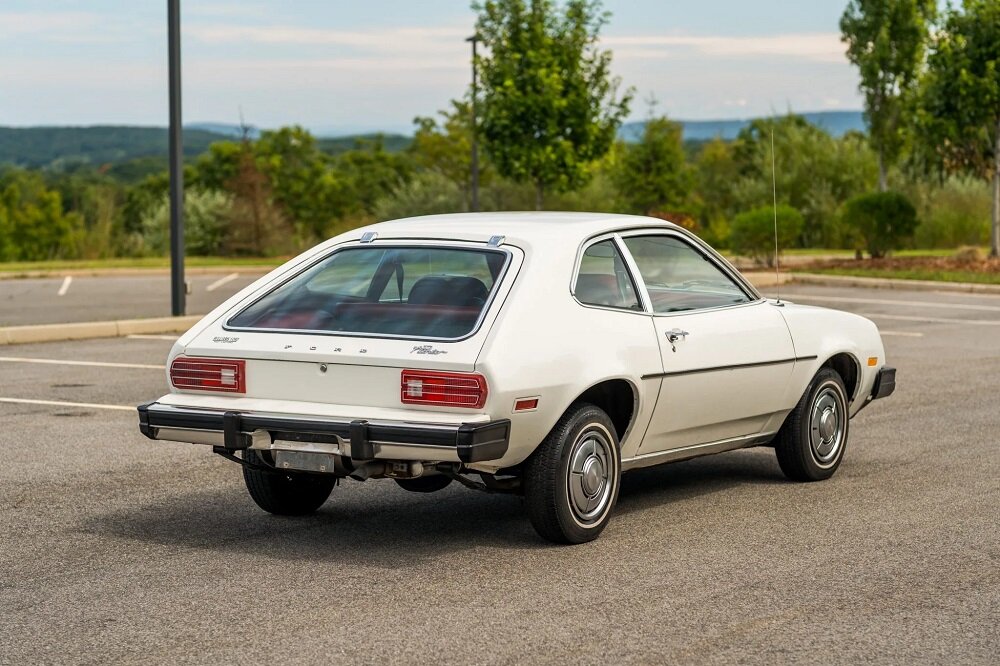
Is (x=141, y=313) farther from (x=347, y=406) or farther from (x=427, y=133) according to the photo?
(x=427, y=133)

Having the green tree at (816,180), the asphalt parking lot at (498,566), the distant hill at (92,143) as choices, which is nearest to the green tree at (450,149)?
the green tree at (816,180)

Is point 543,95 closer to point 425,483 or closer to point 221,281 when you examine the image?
point 221,281

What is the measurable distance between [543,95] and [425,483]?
77.5ft

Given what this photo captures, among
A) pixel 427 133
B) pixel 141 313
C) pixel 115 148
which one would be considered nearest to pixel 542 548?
pixel 141 313

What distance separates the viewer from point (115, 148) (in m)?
185

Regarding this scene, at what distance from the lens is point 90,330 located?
1764cm

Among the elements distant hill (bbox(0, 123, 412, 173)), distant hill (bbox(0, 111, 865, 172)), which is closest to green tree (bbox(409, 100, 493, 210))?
distant hill (bbox(0, 111, 865, 172))

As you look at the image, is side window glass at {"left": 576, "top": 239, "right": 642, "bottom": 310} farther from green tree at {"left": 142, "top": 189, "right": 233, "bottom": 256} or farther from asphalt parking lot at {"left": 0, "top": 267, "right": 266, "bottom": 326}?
green tree at {"left": 142, "top": 189, "right": 233, "bottom": 256}

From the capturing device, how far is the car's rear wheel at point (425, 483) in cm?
759

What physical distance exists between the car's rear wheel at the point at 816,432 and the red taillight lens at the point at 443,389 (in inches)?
105

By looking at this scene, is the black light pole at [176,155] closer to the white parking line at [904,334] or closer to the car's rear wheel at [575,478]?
the white parking line at [904,334]

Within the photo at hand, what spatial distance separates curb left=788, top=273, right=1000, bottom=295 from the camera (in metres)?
24.2

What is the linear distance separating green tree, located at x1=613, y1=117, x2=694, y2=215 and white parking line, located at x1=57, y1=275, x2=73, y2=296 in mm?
14960

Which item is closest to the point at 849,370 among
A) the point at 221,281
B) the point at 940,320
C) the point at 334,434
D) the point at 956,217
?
the point at 334,434
